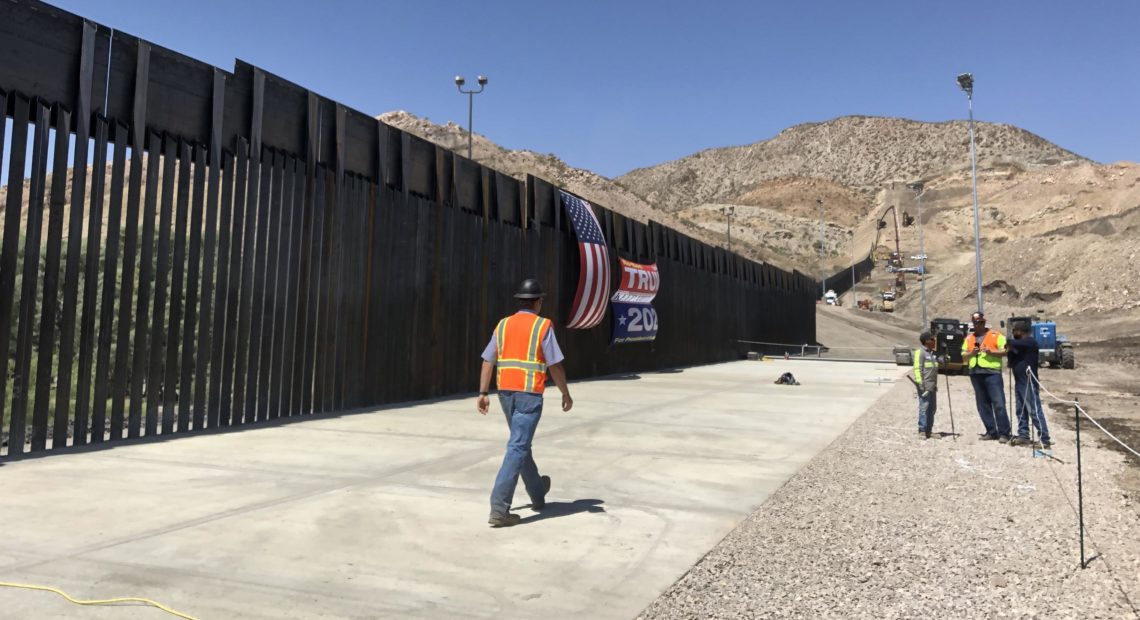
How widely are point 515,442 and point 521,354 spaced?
0.64 m

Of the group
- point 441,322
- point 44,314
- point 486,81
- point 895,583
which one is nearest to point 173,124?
point 44,314

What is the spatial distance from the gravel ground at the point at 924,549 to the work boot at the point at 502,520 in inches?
56.8

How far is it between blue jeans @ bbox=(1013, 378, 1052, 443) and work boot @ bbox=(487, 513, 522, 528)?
26.2 ft

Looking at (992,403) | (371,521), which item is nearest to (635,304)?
(992,403)

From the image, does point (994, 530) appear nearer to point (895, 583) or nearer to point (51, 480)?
point (895, 583)

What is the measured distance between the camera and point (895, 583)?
4273 mm

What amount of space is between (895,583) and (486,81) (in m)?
32.1

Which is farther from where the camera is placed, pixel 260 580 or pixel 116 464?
pixel 116 464

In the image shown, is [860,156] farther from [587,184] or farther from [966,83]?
[966,83]

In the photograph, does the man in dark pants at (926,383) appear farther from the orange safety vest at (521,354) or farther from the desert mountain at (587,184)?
the desert mountain at (587,184)

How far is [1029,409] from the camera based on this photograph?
9.88 meters

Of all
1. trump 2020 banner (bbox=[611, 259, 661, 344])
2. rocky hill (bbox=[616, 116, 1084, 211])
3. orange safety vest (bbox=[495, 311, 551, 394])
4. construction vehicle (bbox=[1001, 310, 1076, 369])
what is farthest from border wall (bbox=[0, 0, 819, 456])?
rocky hill (bbox=[616, 116, 1084, 211])

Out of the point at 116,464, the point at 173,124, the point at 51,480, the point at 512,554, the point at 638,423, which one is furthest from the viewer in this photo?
the point at 638,423

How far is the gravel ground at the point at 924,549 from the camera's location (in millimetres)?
3938
